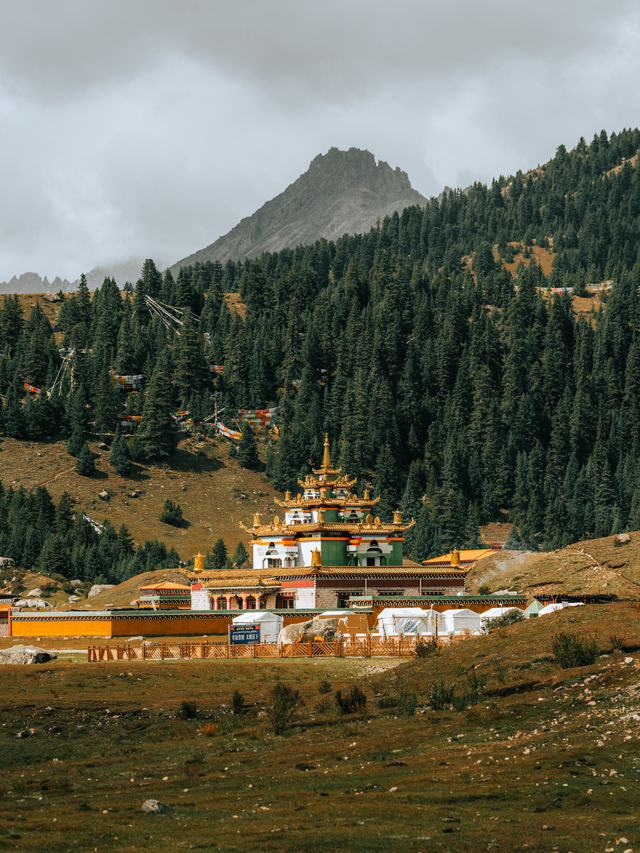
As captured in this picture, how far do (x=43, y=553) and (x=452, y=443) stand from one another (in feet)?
212

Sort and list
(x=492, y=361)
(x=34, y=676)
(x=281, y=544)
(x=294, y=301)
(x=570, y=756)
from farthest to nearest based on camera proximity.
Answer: (x=294, y=301) < (x=492, y=361) < (x=281, y=544) < (x=34, y=676) < (x=570, y=756)

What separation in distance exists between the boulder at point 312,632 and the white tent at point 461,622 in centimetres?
583

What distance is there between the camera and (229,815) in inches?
914

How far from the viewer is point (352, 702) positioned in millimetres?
36750

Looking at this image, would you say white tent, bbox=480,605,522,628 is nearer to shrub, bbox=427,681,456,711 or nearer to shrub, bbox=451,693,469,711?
shrub, bbox=427,681,456,711

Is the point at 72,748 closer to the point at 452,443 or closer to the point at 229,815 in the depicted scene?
the point at 229,815

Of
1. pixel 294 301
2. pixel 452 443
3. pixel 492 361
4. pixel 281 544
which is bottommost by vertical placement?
pixel 281 544

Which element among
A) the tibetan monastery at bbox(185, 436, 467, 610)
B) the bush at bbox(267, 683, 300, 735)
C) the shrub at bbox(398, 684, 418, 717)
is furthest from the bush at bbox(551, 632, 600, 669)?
the tibetan monastery at bbox(185, 436, 467, 610)

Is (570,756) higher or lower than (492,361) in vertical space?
lower

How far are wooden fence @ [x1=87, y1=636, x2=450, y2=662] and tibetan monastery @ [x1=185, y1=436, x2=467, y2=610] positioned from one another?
648 inches

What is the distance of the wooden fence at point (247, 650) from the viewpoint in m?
56.4

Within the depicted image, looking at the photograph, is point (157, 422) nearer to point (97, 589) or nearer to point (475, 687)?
point (97, 589)

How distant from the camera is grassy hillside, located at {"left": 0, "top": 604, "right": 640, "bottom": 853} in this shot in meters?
21.3

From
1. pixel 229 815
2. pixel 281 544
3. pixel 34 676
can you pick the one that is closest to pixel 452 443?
pixel 281 544
